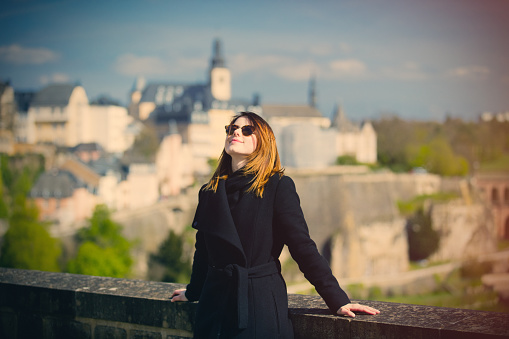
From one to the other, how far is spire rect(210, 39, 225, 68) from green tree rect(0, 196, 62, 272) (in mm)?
38973

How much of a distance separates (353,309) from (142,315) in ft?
3.64

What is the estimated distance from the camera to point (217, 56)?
65125 millimetres

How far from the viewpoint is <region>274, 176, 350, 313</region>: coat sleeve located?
2.46 m

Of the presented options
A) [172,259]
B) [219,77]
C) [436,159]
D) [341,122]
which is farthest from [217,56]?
[172,259]

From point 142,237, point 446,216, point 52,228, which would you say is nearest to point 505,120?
point 446,216

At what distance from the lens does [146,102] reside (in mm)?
61094

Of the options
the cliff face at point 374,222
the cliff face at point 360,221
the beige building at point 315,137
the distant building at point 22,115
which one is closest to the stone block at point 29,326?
the cliff face at point 360,221

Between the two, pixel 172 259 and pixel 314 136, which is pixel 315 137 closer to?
pixel 314 136

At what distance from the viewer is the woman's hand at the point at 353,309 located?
2588mm

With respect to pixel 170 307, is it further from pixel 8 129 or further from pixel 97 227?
pixel 8 129

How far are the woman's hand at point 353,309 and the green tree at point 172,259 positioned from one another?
27.1 m

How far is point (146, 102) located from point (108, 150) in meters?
10.3

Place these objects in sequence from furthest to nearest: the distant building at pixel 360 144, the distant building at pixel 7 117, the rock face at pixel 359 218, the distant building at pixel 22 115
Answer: the distant building at pixel 360 144, the distant building at pixel 22 115, the distant building at pixel 7 117, the rock face at pixel 359 218

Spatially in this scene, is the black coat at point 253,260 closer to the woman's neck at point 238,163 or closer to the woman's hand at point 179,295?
the woman's neck at point 238,163
